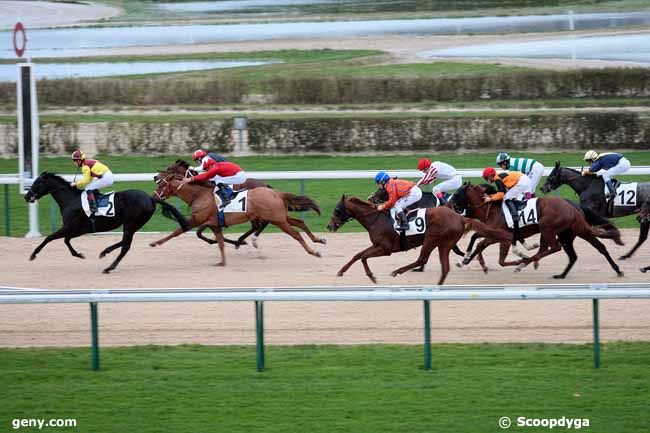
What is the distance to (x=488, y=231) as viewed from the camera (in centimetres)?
1053

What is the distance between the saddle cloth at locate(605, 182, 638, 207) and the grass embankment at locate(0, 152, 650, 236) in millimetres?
2180

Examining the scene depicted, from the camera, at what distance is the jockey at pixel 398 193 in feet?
34.9

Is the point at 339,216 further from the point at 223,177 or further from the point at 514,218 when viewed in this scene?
the point at 223,177

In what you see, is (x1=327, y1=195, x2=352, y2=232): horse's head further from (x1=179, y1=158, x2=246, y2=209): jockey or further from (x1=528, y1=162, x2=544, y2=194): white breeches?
(x1=528, y1=162, x2=544, y2=194): white breeches

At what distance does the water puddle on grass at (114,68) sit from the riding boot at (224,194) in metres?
13.5

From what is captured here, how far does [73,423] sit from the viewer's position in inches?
244

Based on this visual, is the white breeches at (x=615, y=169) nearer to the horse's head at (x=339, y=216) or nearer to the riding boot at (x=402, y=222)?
the riding boot at (x=402, y=222)

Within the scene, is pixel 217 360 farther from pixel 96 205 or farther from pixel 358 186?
pixel 358 186

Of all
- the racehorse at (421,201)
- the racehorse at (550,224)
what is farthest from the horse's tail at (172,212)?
the racehorse at (550,224)

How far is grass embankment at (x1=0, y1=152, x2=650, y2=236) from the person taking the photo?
48.2 feet

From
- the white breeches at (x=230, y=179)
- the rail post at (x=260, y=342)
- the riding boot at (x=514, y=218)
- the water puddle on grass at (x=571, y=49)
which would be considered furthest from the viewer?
the water puddle on grass at (x=571, y=49)

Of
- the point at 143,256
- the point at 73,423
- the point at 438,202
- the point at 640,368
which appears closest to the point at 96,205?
the point at 143,256

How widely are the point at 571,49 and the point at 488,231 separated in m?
17.8

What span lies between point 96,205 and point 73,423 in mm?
5486
